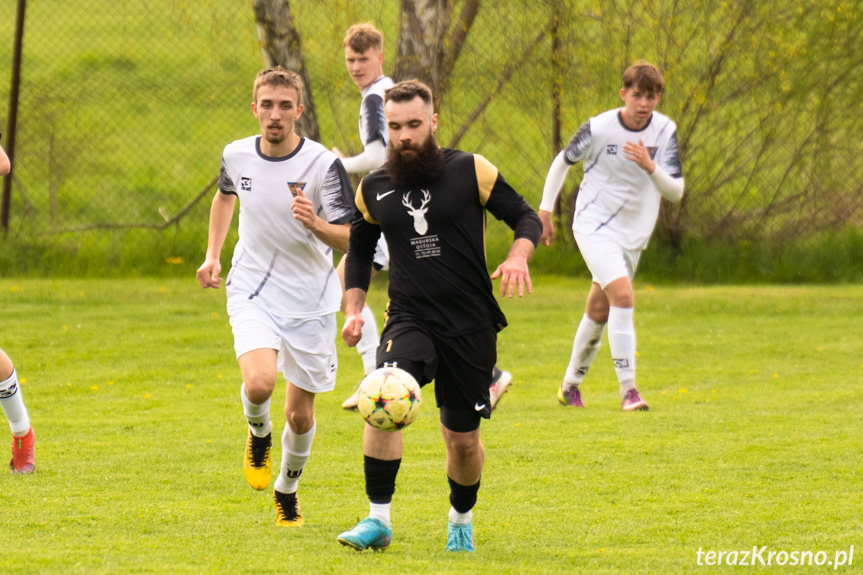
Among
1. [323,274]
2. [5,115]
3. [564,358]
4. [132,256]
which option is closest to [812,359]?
[564,358]

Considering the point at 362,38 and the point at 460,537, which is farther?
the point at 362,38

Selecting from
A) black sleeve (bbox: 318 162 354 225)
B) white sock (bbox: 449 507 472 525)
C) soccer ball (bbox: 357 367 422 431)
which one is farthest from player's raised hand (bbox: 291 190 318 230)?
white sock (bbox: 449 507 472 525)

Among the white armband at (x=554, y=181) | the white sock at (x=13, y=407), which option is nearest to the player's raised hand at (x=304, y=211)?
the white sock at (x=13, y=407)

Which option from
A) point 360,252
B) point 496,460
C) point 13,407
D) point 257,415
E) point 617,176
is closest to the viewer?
point 360,252

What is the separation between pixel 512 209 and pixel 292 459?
1453mm

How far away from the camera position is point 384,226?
4.60 metres

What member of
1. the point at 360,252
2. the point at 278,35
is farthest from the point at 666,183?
the point at 278,35

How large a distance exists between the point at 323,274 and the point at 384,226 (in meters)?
0.83

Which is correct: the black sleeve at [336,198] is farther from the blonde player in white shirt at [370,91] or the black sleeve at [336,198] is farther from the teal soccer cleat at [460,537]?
the blonde player in white shirt at [370,91]

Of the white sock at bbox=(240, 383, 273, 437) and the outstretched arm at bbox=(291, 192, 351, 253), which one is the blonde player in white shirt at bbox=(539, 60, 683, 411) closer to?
the outstretched arm at bbox=(291, 192, 351, 253)

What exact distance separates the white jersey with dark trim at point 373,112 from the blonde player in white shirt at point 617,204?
1.15 metres

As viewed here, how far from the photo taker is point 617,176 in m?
7.98

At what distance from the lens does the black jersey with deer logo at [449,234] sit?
4535 millimetres

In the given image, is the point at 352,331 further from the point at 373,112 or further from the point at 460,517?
the point at 373,112
